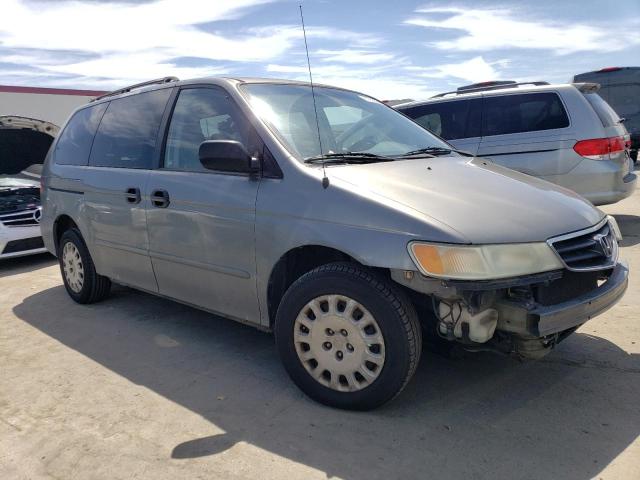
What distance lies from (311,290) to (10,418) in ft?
5.88

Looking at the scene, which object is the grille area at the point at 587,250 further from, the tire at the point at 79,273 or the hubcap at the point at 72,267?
the hubcap at the point at 72,267

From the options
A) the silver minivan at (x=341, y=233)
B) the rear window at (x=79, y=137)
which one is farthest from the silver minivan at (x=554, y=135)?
the rear window at (x=79, y=137)

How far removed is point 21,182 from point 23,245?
157 cm

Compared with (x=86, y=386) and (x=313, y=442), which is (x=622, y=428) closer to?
(x=313, y=442)

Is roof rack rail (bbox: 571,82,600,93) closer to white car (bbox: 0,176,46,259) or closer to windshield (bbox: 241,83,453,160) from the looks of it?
windshield (bbox: 241,83,453,160)

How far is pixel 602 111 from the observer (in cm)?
645

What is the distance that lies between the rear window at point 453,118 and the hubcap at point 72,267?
13.8 feet

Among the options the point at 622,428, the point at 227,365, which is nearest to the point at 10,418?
the point at 227,365

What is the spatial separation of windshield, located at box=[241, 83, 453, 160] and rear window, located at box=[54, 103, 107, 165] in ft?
6.36

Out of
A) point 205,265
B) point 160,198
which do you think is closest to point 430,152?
point 205,265

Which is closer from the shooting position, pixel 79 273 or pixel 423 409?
pixel 423 409

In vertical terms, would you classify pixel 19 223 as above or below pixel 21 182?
below

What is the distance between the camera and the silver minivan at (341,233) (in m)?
2.56

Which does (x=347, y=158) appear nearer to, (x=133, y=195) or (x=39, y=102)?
(x=133, y=195)
